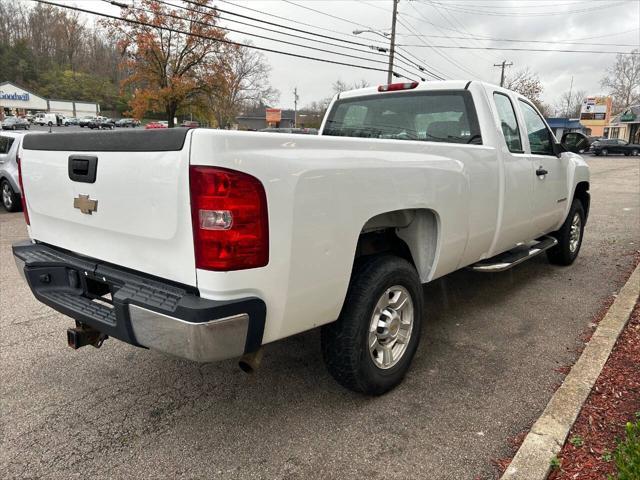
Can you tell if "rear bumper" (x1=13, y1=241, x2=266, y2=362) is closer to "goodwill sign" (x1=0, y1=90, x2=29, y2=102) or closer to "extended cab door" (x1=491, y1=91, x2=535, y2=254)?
"extended cab door" (x1=491, y1=91, x2=535, y2=254)

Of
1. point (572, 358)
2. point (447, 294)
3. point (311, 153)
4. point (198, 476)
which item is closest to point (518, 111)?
point (447, 294)

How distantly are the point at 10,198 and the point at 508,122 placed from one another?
32.9ft

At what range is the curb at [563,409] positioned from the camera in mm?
2262

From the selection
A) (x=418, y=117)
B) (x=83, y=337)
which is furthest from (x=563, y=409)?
(x=83, y=337)

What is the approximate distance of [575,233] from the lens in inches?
242

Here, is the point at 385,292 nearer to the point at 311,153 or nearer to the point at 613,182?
the point at 311,153

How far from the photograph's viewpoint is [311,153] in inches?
86.7

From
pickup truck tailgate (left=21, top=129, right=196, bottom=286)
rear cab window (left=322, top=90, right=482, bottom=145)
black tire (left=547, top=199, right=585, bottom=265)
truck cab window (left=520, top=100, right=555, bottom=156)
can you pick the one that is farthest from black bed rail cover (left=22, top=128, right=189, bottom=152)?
black tire (left=547, top=199, right=585, bottom=265)

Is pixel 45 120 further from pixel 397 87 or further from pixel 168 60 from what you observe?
pixel 397 87

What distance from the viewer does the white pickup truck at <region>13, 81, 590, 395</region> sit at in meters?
1.96

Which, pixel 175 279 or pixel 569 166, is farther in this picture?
pixel 569 166

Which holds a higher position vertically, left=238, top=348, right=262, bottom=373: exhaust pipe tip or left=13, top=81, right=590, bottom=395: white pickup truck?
left=13, top=81, right=590, bottom=395: white pickup truck

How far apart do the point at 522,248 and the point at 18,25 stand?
98.7m

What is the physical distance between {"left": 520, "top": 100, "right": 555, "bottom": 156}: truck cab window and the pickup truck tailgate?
148 inches
